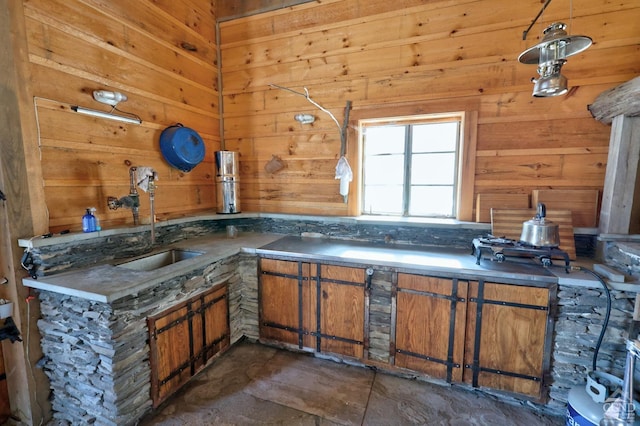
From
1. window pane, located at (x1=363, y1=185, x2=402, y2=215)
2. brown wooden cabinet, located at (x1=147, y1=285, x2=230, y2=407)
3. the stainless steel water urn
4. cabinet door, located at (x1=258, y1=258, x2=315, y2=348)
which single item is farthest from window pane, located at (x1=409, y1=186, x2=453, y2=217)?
brown wooden cabinet, located at (x1=147, y1=285, x2=230, y2=407)

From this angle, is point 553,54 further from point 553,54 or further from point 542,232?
point 542,232

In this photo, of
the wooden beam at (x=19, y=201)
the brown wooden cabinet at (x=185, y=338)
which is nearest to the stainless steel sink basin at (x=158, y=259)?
the brown wooden cabinet at (x=185, y=338)

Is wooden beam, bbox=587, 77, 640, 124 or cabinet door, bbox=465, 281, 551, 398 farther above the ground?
wooden beam, bbox=587, 77, 640, 124

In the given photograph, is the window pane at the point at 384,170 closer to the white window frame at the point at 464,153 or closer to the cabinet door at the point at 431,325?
the white window frame at the point at 464,153

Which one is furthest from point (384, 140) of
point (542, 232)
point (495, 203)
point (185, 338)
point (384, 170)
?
point (185, 338)

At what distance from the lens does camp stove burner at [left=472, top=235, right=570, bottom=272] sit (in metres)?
1.85

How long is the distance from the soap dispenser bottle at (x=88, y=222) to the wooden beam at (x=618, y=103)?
11.4ft

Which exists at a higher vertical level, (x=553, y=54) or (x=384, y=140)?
(x=553, y=54)

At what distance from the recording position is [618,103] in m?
1.80

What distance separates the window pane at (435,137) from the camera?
253 cm

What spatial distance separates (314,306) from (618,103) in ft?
8.25

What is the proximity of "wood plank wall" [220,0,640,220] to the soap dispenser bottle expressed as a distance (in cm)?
151

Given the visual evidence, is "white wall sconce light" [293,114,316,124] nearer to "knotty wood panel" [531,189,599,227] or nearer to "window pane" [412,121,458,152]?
"window pane" [412,121,458,152]

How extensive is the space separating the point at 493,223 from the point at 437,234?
0.44 m
